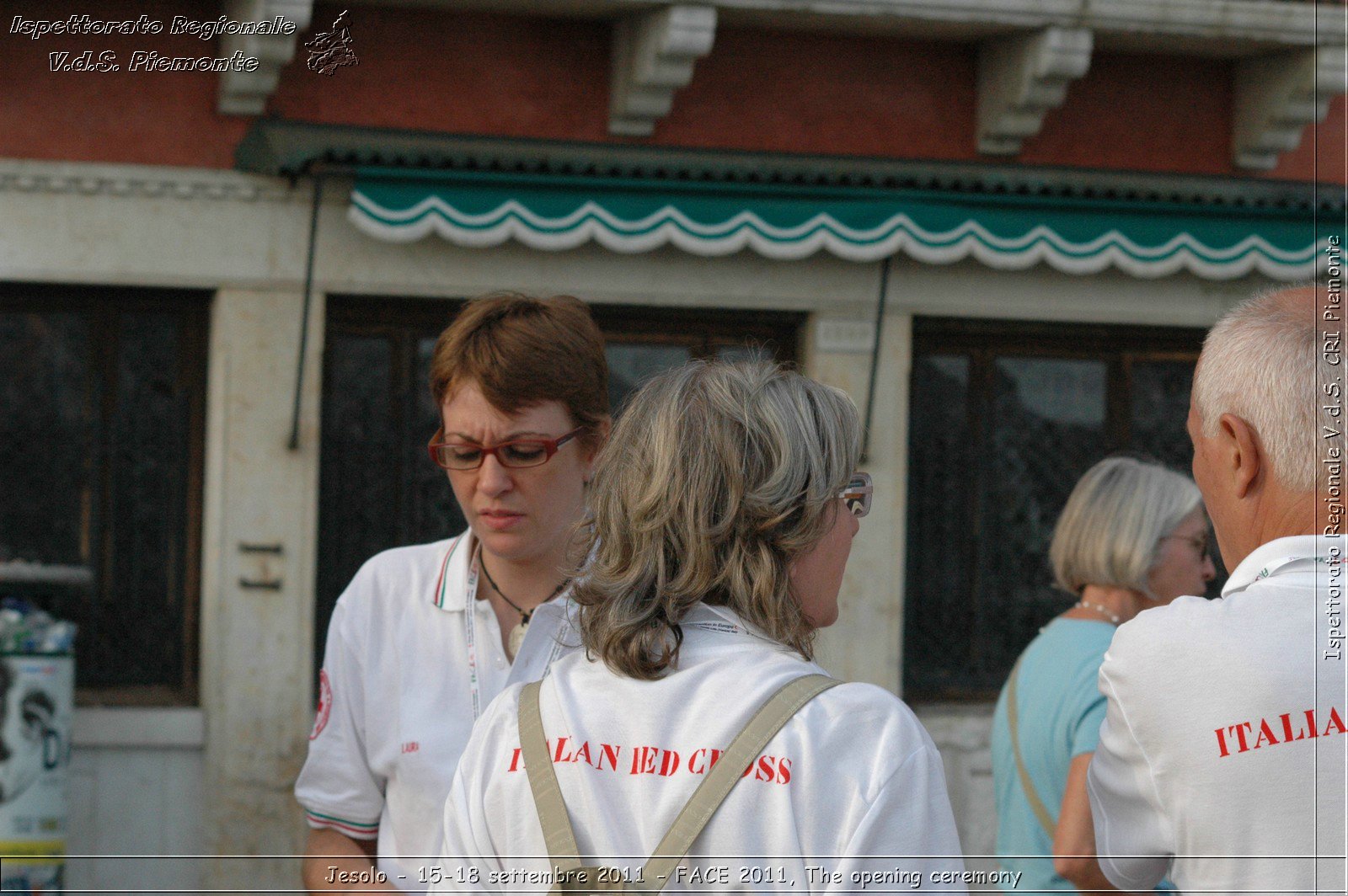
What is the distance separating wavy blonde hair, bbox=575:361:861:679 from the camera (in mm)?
1604

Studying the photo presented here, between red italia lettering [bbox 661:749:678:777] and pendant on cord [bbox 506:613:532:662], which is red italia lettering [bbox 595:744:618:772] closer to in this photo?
→ red italia lettering [bbox 661:749:678:777]

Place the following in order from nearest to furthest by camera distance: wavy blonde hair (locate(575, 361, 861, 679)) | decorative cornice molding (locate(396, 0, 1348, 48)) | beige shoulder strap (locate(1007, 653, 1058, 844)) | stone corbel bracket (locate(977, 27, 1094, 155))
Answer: wavy blonde hair (locate(575, 361, 861, 679))
beige shoulder strap (locate(1007, 653, 1058, 844))
decorative cornice molding (locate(396, 0, 1348, 48))
stone corbel bracket (locate(977, 27, 1094, 155))

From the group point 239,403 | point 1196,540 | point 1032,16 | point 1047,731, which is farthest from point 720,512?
point 1032,16

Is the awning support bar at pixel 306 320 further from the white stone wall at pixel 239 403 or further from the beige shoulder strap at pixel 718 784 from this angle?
the beige shoulder strap at pixel 718 784

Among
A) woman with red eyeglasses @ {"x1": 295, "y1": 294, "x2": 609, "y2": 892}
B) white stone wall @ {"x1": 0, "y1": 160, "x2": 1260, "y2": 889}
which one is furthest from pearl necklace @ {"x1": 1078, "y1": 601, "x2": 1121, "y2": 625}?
white stone wall @ {"x1": 0, "y1": 160, "x2": 1260, "y2": 889}

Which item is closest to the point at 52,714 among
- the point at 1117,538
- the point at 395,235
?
the point at 395,235

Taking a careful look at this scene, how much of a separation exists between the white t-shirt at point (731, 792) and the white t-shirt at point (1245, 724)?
33cm

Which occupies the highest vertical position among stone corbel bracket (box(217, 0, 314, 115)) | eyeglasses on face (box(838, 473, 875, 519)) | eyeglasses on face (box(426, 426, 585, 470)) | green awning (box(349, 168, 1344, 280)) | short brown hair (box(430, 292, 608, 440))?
stone corbel bracket (box(217, 0, 314, 115))

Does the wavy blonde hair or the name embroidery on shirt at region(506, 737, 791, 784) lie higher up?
the wavy blonde hair

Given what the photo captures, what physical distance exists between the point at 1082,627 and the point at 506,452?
1.35 metres

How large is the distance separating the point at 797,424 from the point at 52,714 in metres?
4.51

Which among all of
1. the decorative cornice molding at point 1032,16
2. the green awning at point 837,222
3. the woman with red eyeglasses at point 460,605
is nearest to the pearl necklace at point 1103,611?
the woman with red eyeglasses at point 460,605

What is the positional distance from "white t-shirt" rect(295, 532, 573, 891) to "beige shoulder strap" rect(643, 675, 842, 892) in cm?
86

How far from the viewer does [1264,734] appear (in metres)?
1.62
